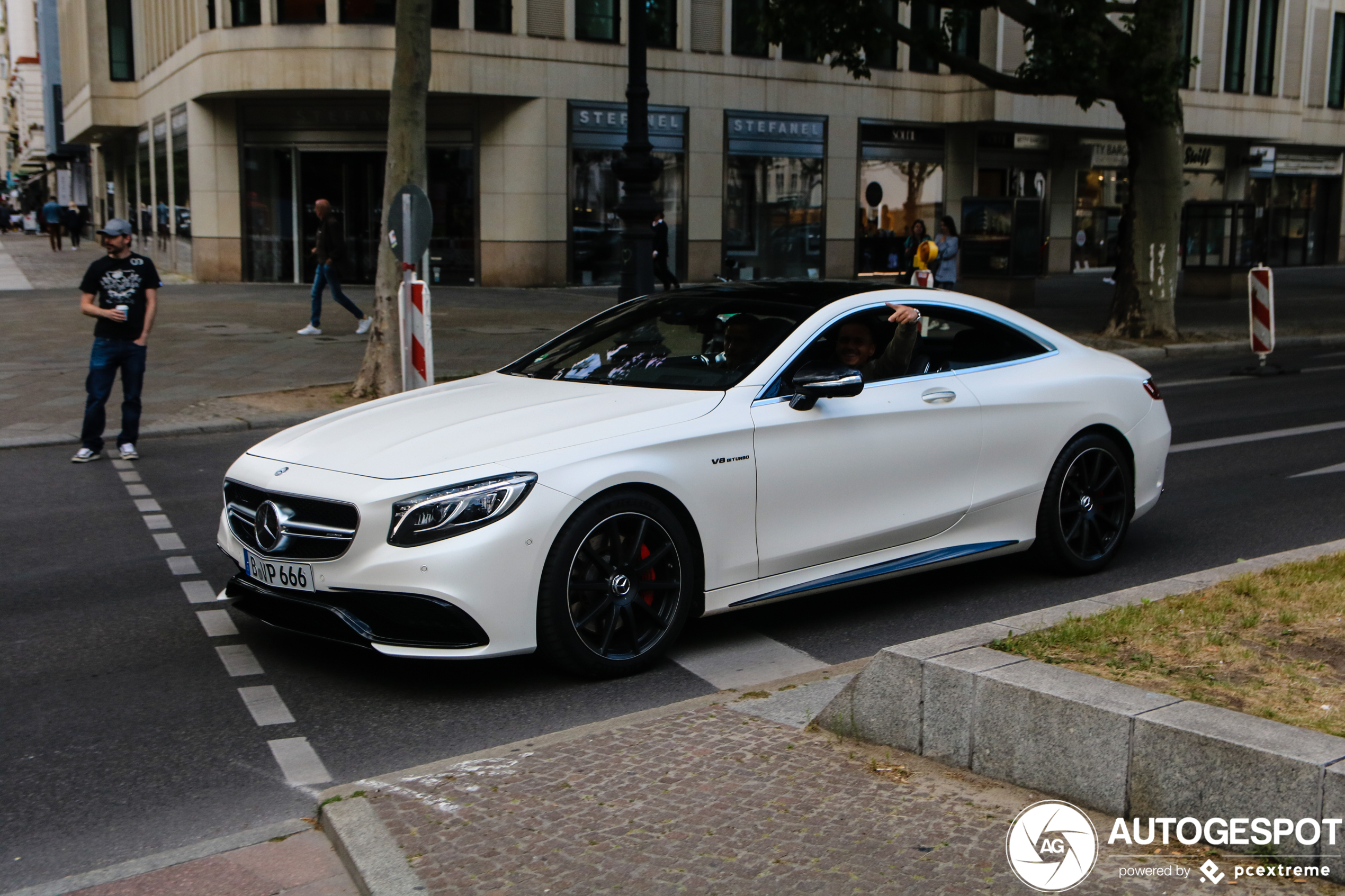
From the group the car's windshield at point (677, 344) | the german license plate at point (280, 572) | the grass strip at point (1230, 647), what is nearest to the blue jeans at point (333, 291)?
the car's windshield at point (677, 344)

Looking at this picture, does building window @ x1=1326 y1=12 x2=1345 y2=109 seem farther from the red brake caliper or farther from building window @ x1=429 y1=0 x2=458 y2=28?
the red brake caliper

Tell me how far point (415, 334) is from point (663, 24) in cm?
2010

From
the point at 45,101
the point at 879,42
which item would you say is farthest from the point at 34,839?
the point at 45,101

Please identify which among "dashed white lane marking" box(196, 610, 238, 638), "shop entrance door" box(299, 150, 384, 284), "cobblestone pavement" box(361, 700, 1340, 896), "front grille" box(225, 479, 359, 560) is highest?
"shop entrance door" box(299, 150, 384, 284)

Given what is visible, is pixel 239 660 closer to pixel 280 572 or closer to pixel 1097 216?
pixel 280 572

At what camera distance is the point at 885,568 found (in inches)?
243

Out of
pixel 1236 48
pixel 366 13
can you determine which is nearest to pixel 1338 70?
pixel 1236 48

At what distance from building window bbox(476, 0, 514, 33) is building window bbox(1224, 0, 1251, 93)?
2343 centimetres

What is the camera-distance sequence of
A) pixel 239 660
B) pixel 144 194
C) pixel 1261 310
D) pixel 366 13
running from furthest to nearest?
pixel 144 194, pixel 366 13, pixel 1261 310, pixel 239 660

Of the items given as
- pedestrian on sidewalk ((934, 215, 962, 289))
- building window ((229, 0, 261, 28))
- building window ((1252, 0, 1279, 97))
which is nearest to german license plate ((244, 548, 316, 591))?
pedestrian on sidewalk ((934, 215, 962, 289))

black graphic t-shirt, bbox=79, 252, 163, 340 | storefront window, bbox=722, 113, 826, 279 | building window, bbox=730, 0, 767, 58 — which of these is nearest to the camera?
black graphic t-shirt, bbox=79, 252, 163, 340

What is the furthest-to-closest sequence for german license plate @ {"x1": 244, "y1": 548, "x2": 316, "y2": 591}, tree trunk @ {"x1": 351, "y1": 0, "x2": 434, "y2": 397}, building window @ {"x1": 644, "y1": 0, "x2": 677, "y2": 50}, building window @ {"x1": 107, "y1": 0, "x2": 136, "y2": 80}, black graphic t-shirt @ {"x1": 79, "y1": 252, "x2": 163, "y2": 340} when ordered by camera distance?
building window @ {"x1": 107, "y1": 0, "x2": 136, "y2": 80} < building window @ {"x1": 644, "y1": 0, "x2": 677, "y2": 50} < tree trunk @ {"x1": 351, "y1": 0, "x2": 434, "y2": 397} < black graphic t-shirt @ {"x1": 79, "y1": 252, "x2": 163, "y2": 340} < german license plate @ {"x1": 244, "y1": 548, "x2": 316, "y2": 591}

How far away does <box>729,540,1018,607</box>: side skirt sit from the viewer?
19.0ft

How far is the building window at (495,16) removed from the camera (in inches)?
1095
